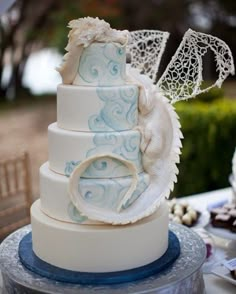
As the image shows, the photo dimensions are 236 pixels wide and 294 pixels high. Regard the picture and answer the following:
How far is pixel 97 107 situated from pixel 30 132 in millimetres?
4967

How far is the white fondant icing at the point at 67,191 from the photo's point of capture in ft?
4.00

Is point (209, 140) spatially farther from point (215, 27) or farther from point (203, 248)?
point (215, 27)

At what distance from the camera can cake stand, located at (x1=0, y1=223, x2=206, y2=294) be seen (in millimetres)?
1153

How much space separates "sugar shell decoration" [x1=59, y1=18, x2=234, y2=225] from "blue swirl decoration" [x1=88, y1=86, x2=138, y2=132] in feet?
0.14

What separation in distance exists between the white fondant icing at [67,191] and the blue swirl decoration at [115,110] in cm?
13

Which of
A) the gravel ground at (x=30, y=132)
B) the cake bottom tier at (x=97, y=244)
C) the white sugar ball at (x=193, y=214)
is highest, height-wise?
the cake bottom tier at (x=97, y=244)

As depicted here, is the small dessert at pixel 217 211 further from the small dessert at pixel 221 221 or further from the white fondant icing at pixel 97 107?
the white fondant icing at pixel 97 107

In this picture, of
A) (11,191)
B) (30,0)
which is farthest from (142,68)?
(30,0)

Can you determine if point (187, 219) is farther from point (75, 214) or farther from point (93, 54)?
point (93, 54)

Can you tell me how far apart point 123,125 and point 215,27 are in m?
7.63

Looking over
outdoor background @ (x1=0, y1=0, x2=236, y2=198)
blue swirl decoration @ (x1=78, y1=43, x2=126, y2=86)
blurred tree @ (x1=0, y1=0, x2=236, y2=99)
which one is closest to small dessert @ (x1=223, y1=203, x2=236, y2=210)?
blue swirl decoration @ (x1=78, y1=43, x2=126, y2=86)

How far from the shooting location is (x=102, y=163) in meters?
1.23

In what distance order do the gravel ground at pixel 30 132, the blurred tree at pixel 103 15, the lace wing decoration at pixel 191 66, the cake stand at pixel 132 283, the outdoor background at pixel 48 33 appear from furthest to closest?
1. the blurred tree at pixel 103 15
2. the outdoor background at pixel 48 33
3. the gravel ground at pixel 30 132
4. the lace wing decoration at pixel 191 66
5. the cake stand at pixel 132 283

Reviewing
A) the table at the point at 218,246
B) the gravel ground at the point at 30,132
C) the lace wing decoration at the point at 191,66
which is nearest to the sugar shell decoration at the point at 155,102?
the lace wing decoration at the point at 191,66
